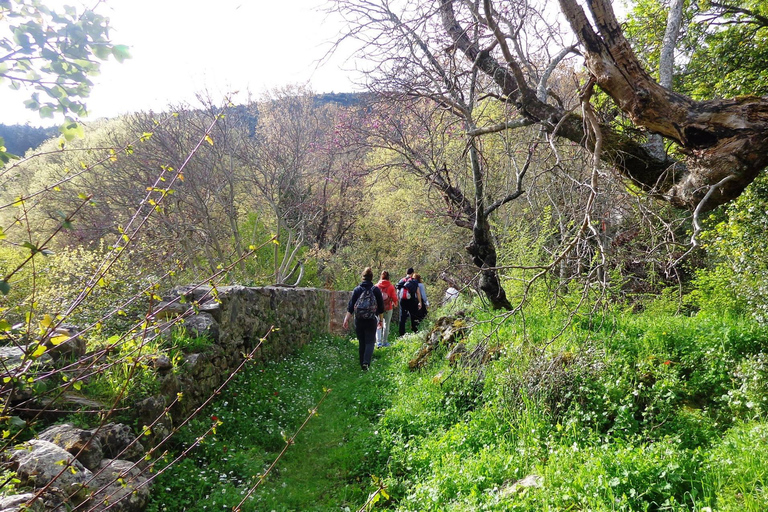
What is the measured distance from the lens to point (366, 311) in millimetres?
9039

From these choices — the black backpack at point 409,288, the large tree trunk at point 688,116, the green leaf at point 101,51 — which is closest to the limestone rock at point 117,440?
the green leaf at point 101,51

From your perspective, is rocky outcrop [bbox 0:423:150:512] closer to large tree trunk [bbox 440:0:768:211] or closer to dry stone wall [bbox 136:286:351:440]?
dry stone wall [bbox 136:286:351:440]

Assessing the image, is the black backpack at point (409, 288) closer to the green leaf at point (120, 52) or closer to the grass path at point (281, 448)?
the grass path at point (281, 448)

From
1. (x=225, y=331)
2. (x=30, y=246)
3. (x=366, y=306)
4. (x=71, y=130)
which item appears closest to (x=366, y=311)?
(x=366, y=306)

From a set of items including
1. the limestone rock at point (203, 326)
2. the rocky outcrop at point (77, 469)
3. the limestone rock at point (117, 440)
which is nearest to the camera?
the rocky outcrop at point (77, 469)

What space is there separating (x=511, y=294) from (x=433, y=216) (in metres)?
5.12

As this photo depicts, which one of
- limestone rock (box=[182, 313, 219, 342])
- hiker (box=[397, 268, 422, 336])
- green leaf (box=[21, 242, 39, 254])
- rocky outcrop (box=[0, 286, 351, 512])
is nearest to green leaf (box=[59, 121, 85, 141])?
green leaf (box=[21, 242, 39, 254])

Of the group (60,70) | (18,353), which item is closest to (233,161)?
(18,353)

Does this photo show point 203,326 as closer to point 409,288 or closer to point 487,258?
point 487,258

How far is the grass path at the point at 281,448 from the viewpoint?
13.9ft

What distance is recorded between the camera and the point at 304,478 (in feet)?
16.3

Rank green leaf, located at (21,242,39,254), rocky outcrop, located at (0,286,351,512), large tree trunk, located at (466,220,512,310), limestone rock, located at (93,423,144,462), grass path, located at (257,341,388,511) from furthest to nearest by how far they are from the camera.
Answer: large tree trunk, located at (466,220,512,310)
grass path, located at (257,341,388,511)
limestone rock, located at (93,423,144,462)
rocky outcrop, located at (0,286,351,512)
green leaf, located at (21,242,39,254)

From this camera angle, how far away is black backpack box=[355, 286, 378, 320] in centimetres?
905

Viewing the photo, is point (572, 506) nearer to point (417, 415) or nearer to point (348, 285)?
point (417, 415)
